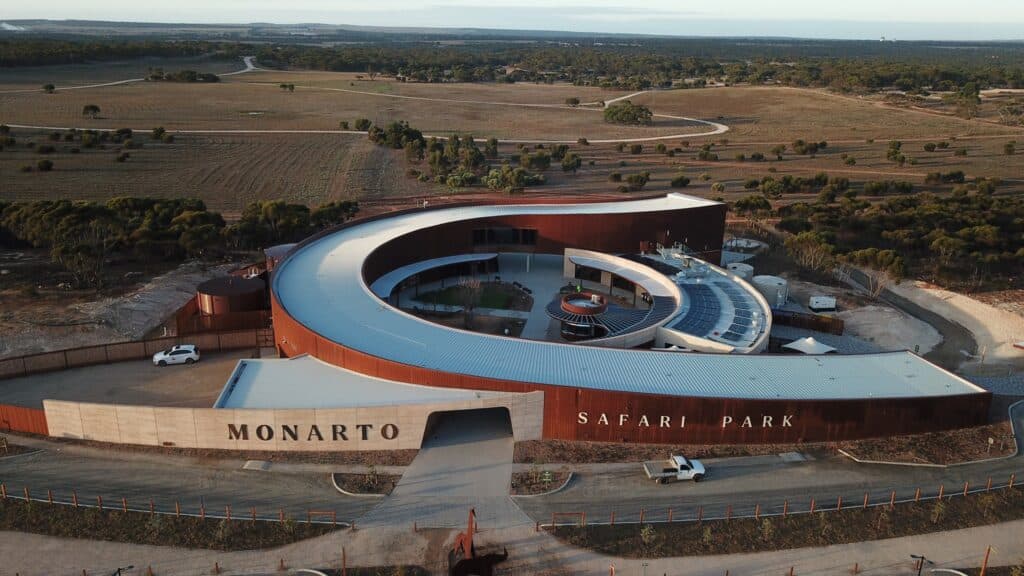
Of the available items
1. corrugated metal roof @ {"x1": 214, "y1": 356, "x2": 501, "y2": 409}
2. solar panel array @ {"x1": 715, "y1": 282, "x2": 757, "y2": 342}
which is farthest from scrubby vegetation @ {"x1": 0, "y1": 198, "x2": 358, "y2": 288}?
solar panel array @ {"x1": 715, "y1": 282, "x2": 757, "y2": 342}

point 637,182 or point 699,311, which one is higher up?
point 637,182

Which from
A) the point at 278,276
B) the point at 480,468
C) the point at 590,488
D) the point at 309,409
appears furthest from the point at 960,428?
the point at 278,276

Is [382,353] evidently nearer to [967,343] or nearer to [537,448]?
[537,448]

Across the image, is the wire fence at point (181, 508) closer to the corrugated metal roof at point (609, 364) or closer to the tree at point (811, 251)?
the corrugated metal roof at point (609, 364)

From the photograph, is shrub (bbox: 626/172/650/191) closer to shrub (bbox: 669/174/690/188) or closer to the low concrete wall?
shrub (bbox: 669/174/690/188)

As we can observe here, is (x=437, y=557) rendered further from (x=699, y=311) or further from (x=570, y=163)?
(x=570, y=163)

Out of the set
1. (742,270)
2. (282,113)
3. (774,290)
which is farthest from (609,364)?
(282,113)
